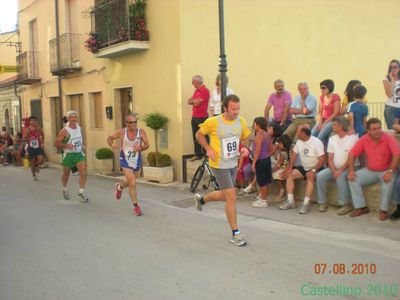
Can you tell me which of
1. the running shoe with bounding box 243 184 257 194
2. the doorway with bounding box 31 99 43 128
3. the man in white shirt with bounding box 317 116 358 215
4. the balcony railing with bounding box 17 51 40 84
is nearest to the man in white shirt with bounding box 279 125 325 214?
the man in white shirt with bounding box 317 116 358 215

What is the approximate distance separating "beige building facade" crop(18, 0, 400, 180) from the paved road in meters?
4.18

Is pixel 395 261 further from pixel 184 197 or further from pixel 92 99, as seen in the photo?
pixel 92 99

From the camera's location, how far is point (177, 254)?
18.9 ft

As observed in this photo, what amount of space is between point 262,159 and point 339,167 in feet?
4.43

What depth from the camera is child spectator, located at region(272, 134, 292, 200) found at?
Answer: 8332mm

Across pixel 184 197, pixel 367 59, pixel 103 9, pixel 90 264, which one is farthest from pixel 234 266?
pixel 367 59

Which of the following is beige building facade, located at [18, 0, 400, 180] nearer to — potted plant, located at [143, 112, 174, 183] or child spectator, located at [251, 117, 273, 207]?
potted plant, located at [143, 112, 174, 183]

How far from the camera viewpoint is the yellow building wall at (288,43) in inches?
453

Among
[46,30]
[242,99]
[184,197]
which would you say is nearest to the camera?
[184,197]

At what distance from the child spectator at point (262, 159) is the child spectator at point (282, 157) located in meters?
0.17

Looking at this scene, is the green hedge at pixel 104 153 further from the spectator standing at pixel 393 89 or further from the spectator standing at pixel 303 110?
the spectator standing at pixel 393 89

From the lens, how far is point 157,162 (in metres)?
11.5

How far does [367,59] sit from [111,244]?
11595 millimetres

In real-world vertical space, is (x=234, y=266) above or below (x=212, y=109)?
below
